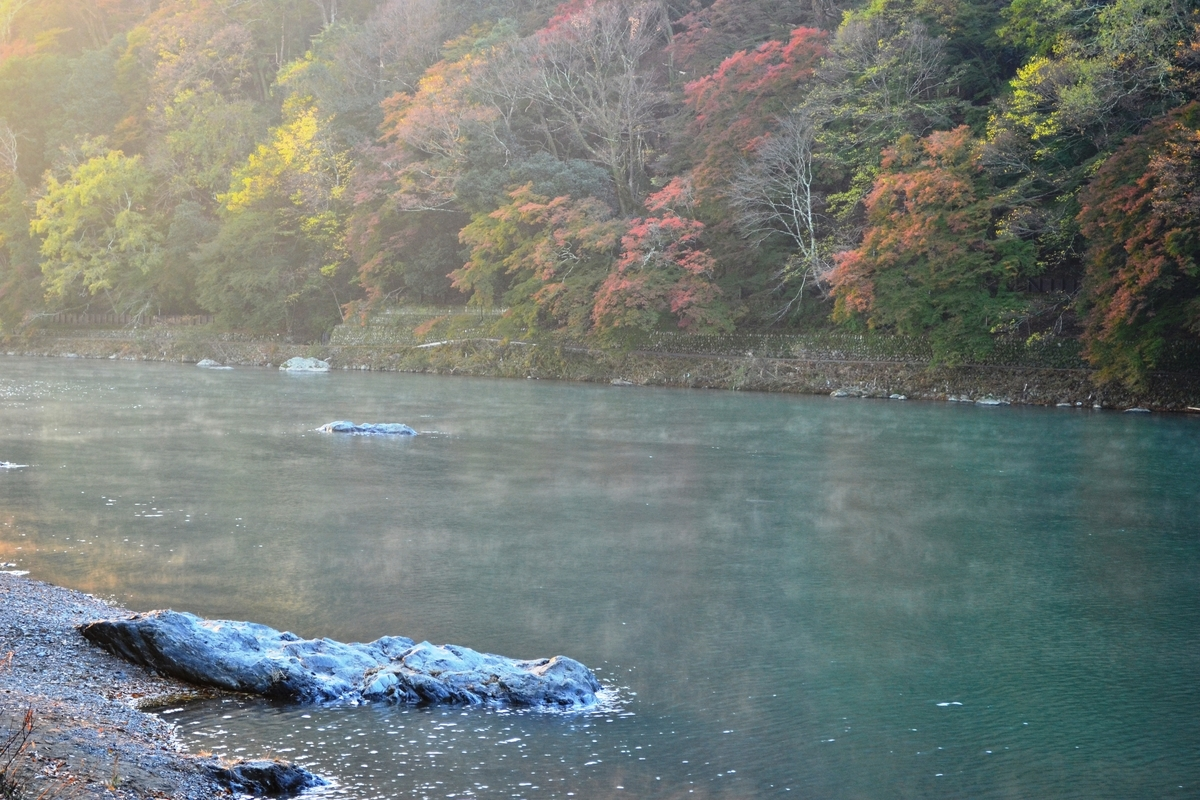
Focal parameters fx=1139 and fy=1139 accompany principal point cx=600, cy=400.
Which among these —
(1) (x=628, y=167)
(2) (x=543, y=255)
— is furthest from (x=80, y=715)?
(1) (x=628, y=167)

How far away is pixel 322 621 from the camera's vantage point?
686cm

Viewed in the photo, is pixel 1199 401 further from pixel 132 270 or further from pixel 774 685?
pixel 132 270

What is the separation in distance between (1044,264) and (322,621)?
66.3 ft

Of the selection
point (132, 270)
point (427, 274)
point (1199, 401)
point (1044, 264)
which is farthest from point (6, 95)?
point (1199, 401)

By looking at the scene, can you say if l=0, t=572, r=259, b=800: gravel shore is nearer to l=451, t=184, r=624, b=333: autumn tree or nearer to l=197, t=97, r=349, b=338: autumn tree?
l=451, t=184, r=624, b=333: autumn tree

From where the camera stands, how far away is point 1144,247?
19.9 meters

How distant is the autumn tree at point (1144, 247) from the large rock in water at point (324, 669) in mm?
17287

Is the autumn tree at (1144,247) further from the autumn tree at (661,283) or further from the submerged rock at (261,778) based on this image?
the submerged rock at (261,778)

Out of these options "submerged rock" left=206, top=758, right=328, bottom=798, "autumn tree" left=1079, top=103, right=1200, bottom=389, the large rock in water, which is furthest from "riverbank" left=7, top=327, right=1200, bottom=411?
"submerged rock" left=206, top=758, right=328, bottom=798

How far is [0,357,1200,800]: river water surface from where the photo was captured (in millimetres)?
4871

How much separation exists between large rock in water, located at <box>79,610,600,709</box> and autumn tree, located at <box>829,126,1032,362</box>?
64.8 feet

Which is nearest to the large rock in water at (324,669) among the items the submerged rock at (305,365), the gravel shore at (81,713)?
the gravel shore at (81,713)

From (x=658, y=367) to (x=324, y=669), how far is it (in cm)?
2496

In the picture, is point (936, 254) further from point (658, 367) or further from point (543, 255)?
point (543, 255)
